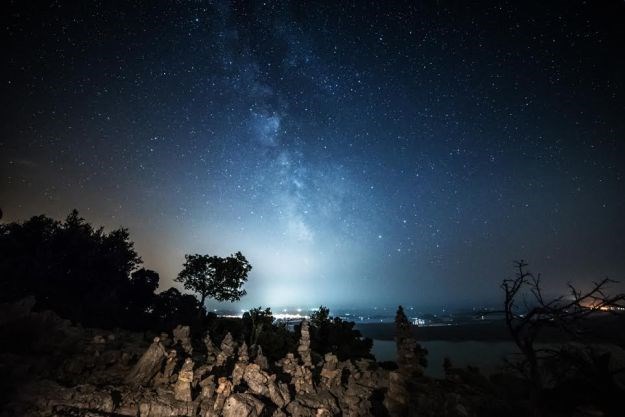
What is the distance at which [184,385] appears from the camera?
50.8 feet

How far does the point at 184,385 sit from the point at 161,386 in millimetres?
1508

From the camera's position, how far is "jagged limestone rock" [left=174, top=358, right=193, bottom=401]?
1512cm

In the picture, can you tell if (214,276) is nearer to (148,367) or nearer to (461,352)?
(148,367)

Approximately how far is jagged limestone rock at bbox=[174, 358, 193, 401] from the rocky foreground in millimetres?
51

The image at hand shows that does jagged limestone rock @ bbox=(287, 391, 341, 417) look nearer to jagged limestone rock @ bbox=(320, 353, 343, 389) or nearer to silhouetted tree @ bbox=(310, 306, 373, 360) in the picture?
jagged limestone rock @ bbox=(320, 353, 343, 389)

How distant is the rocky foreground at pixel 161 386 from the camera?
44.4ft

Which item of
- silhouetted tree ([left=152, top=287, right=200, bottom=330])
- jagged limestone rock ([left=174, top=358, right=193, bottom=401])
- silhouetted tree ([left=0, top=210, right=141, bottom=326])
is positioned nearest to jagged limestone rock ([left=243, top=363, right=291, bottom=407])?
jagged limestone rock ([left=174, top=358, right=193, bottom=401])

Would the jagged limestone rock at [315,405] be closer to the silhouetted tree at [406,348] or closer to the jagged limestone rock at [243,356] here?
the jagged limestone rock at [243,356]

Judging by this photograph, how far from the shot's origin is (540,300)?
836 centimetres

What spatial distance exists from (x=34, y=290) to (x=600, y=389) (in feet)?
150

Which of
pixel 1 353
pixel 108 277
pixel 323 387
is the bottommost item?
pixel 323 387

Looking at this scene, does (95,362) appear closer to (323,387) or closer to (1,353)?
(1,353)

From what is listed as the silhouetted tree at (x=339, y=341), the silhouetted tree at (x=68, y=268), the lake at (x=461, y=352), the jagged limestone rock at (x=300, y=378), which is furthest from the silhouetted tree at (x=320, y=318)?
the lake at (x=461, y=352)

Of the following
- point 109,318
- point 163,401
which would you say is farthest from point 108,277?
point 163,401
